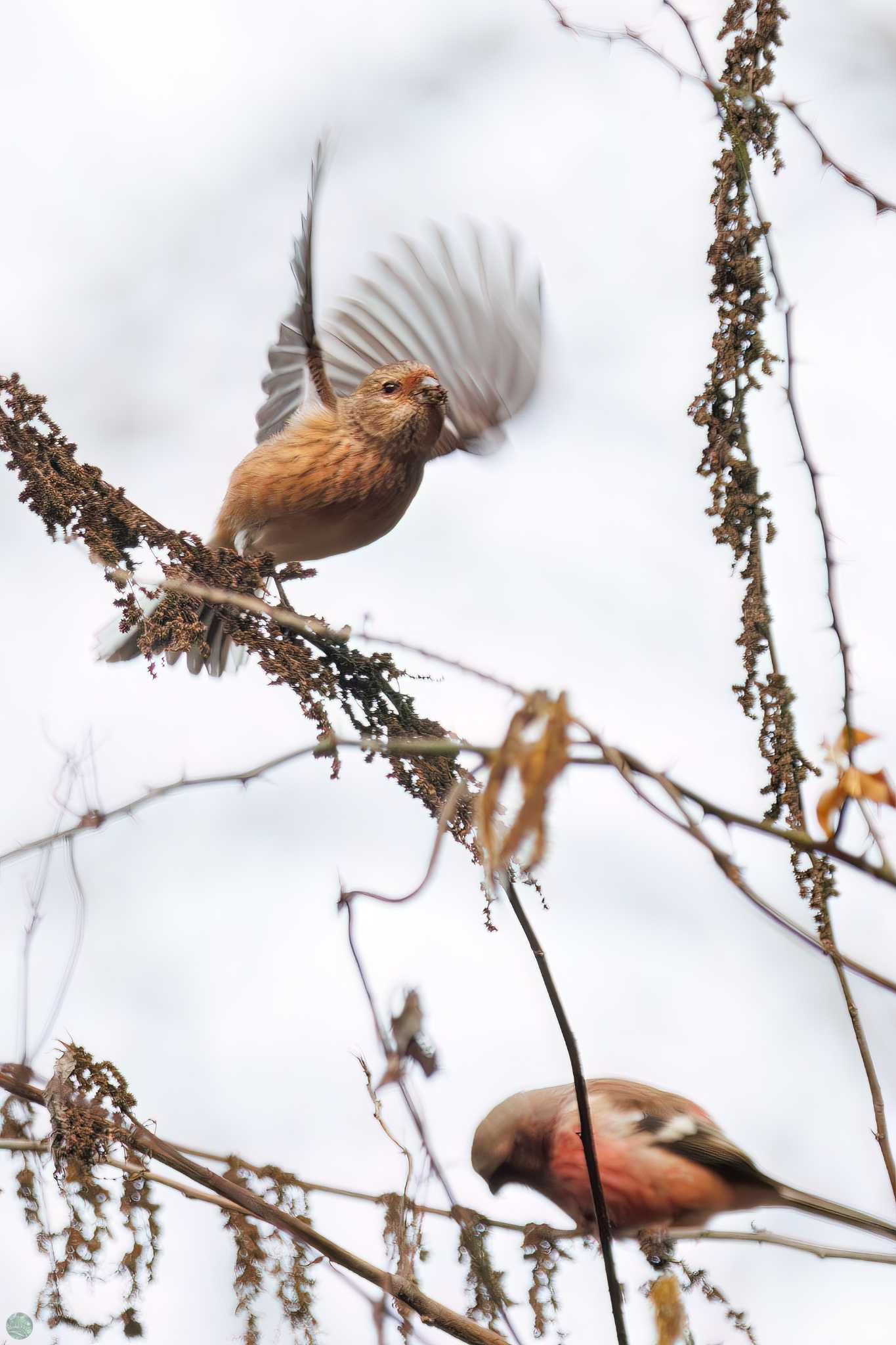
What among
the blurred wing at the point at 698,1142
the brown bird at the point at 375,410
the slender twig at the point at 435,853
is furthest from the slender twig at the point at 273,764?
the brown bird at the point at 375,410

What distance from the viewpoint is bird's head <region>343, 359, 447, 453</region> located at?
2.88 meters

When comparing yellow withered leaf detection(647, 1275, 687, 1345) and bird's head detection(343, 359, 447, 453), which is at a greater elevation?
bird's head detection(343, 359, 447, 453)

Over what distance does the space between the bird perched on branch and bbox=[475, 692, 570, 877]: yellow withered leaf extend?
882 millimetres

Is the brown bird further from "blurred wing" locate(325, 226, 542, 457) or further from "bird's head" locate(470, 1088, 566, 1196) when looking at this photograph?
"bird's head" locate(470, 1088, 566, 1196)

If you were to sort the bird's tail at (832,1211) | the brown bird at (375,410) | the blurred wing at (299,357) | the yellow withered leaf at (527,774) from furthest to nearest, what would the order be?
the brown bird at (375,410)
the blurred wing at (299,357)
the bird's tail at (832,1211)
the yellow withered leaf at (527,774)

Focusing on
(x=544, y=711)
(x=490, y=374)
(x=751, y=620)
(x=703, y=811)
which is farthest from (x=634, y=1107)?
(x=490, y=374)

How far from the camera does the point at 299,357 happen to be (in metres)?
3.05

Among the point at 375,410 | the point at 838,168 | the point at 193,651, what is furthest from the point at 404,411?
the point at 838,168

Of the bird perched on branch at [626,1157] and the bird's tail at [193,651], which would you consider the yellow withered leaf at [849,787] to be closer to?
the bird perched on branch at [626,1157]

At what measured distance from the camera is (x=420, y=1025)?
90cm

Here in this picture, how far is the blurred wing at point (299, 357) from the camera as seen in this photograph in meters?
1.89

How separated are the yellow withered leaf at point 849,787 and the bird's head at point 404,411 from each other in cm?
223

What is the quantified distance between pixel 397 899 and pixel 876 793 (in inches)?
12.8

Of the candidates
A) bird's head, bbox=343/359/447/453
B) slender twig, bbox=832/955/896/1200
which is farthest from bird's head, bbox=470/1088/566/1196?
bird's head, bbox=343/359/447/453
